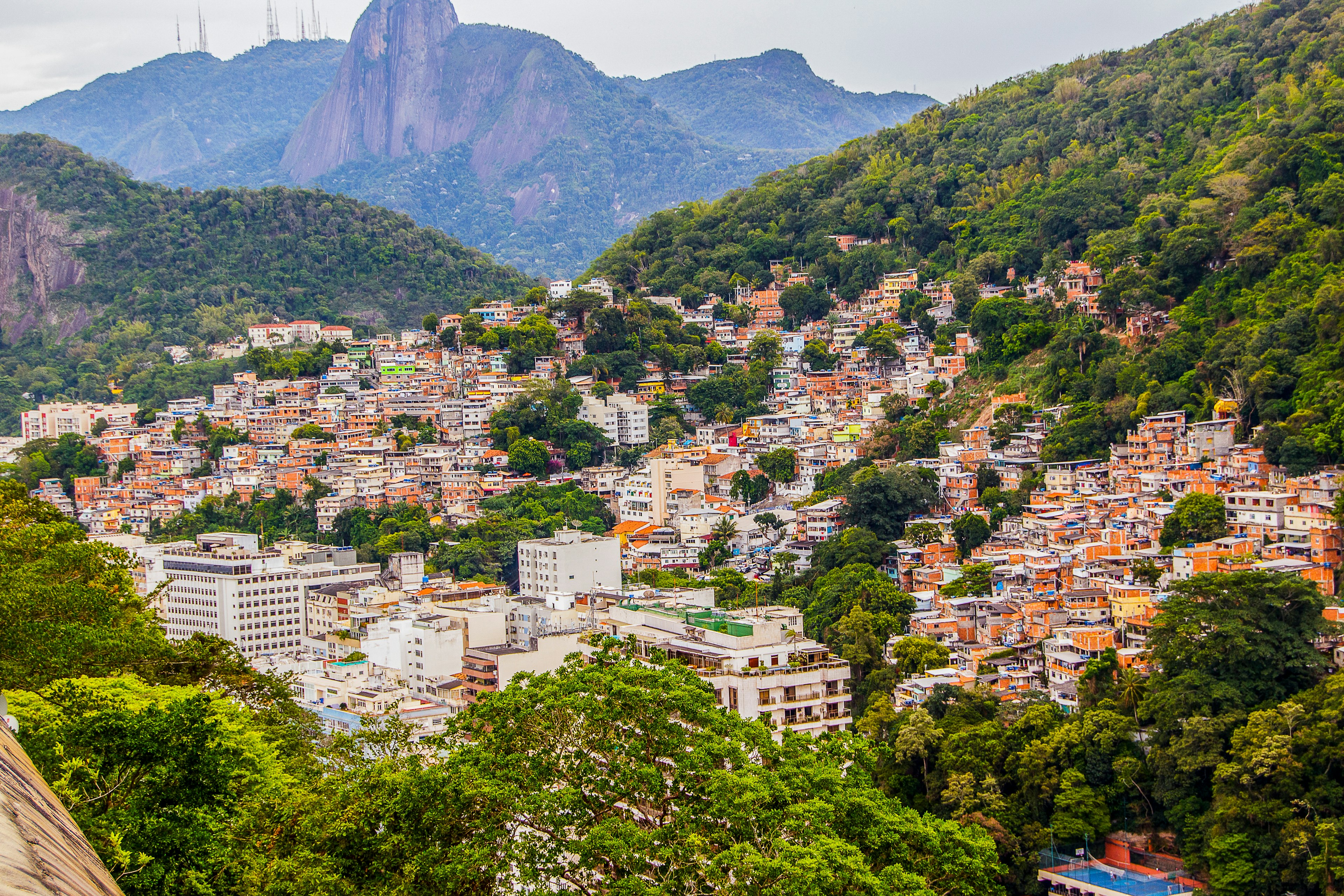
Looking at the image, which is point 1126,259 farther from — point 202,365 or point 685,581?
point 202,365

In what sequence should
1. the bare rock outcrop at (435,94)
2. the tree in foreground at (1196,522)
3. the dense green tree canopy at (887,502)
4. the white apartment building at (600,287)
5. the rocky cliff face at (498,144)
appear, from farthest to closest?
1. the bare rock outcrop at (435,94)
2. the rocky cliff face at (498,144)
3. the white apartment building at (600,287)
4. the dense green tree canopy at (887,502)
5. the tree in foreground at (1196,522)

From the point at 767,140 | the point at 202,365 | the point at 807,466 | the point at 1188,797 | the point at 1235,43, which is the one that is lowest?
the point at 1188,797

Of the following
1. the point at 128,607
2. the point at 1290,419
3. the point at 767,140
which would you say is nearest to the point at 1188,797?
the point at 1290,419

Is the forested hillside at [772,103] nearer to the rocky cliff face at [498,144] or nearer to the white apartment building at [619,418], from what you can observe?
the rocky cliff face at [498,144]

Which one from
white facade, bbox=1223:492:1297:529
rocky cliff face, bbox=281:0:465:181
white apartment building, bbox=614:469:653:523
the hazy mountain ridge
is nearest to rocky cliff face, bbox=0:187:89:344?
white apartment building, bbox=614:469:653:523

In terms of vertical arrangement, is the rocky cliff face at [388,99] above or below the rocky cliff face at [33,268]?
above

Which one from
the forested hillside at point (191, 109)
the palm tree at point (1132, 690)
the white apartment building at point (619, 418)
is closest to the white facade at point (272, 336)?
the white apartment building at point (619, 418)

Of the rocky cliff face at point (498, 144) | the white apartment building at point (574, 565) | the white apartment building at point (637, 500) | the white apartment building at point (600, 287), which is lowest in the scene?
the white apartment building at point (574, 565)
